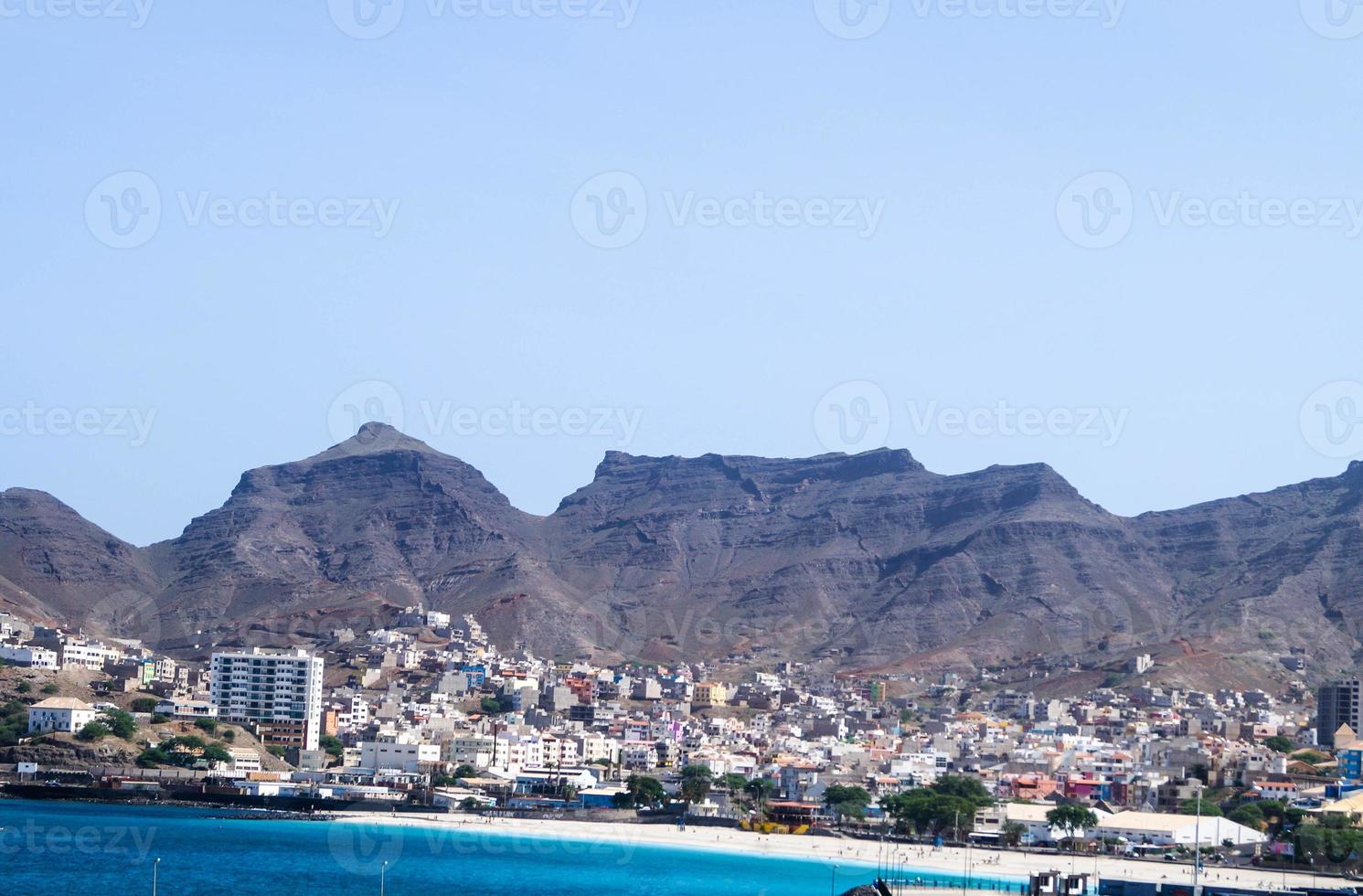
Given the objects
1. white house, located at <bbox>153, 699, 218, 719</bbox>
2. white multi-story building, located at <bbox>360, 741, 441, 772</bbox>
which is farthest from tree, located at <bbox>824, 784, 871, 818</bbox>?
white house, located at <bbox>153, 699, 218, 719</bbox>

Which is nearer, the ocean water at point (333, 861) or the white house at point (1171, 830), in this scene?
the ocean water at point (333, 861)

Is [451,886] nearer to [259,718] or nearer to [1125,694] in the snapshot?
[259,718]

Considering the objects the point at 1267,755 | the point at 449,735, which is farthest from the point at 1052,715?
the point at 449,735

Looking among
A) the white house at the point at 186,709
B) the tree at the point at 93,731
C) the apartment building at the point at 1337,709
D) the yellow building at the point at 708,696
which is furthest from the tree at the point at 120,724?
→ the apartment building at the point at 1337,709

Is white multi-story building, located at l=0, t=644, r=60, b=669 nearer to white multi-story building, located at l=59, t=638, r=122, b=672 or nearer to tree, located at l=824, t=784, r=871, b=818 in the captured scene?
white multi-story building, located at l=59, t=638, r=122, b=672

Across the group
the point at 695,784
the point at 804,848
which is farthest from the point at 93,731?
the point at 804,848

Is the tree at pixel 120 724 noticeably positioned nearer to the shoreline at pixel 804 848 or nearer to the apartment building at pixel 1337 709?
the shoreline at pixel 804 848
